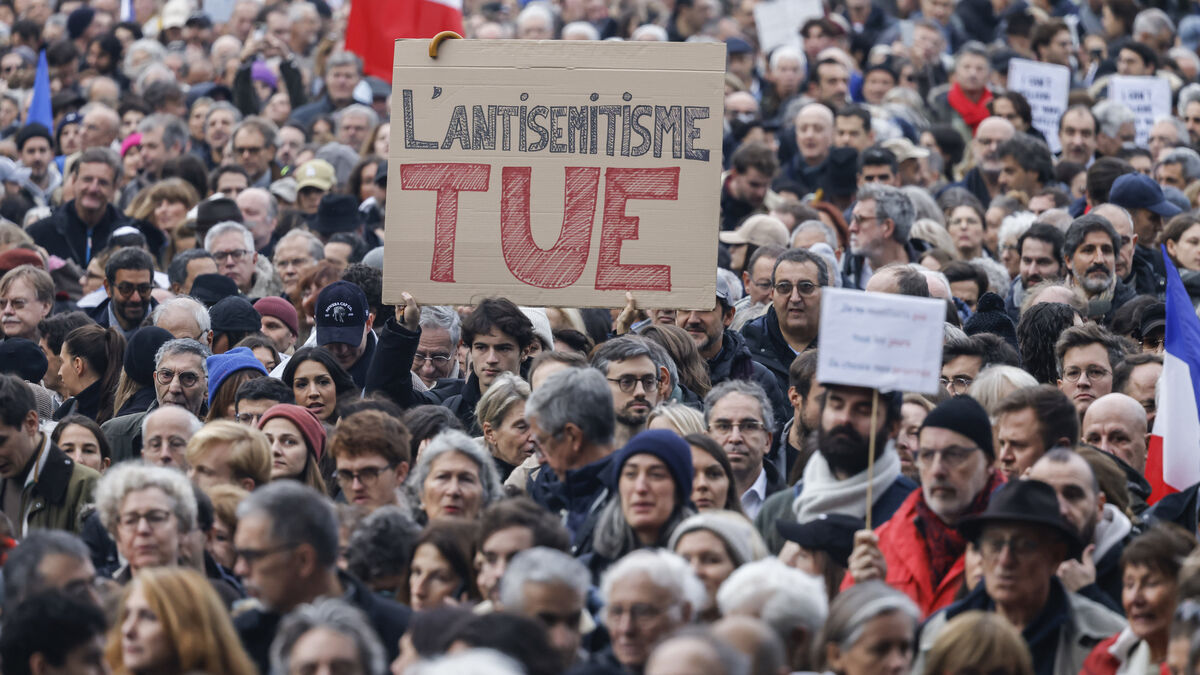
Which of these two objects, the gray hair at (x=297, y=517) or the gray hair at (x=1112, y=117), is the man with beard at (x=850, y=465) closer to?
the gray hair at (x=297, y=517)

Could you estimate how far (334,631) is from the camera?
5.36m

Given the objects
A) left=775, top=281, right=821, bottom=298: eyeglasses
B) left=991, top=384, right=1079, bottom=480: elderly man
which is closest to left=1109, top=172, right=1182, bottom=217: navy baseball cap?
left=775, top=281, right=821, bottom=298: eyeglasses

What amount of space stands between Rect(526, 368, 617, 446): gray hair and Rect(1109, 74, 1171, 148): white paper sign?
32.2 feet

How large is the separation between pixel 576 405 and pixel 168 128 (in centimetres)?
891

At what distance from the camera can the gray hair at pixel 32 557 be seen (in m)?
6.34

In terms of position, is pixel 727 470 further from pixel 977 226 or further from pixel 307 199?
pixel 307 199

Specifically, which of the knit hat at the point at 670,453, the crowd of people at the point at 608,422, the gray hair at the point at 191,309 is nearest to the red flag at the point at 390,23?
the crowd of people at the point at 608,422

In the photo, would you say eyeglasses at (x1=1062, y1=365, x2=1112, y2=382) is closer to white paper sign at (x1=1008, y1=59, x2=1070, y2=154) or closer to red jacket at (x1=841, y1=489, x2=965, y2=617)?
red jacket at (x1=841, y1=489, x2=965, y2=617)

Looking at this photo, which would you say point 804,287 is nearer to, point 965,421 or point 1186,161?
point 965,421

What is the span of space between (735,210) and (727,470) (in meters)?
6.58

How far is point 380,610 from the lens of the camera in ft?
20.6

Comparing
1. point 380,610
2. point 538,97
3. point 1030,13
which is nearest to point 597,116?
point 538,97

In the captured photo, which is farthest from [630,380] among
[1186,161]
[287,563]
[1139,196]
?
[1186,161]

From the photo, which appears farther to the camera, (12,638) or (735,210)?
(735,210)
